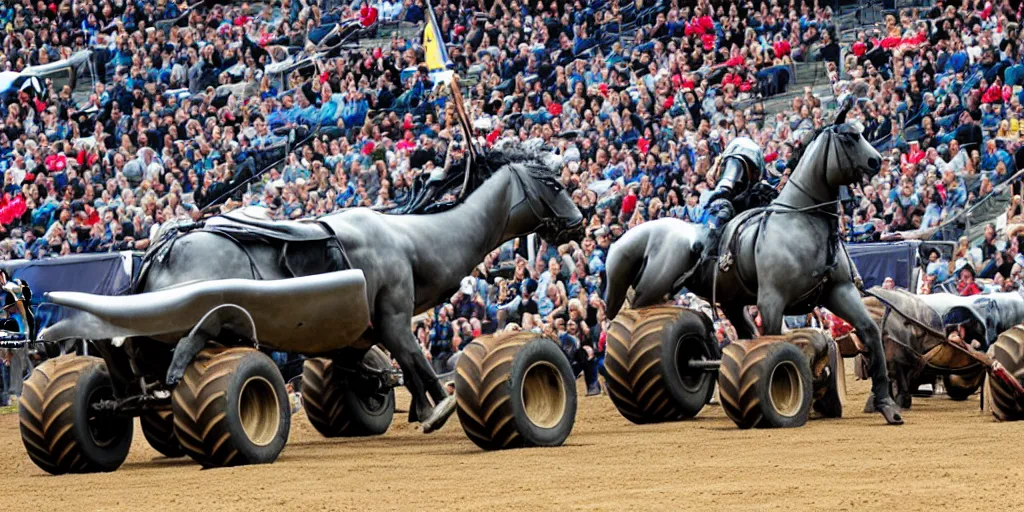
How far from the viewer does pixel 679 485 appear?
8.55 metres

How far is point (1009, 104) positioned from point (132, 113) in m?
18.3

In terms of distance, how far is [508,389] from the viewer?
34.4 ft

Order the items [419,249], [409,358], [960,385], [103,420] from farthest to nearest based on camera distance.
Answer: [960,385] → [419,249] → [409,358] → [103,420]

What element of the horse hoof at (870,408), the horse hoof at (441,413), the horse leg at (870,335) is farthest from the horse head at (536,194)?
the horse hoof at (870,408)

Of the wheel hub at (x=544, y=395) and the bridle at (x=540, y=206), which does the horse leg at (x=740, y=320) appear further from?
the wheel hub at (x=544, y=395)

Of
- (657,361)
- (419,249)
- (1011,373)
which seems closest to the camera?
(1011,373)

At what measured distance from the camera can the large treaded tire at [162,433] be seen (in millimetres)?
11875

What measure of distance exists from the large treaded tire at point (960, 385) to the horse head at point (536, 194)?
4.20 metres

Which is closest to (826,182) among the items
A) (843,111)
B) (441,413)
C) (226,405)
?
(843,111)

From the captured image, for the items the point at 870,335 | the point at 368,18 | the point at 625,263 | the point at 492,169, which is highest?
the point at 492,169

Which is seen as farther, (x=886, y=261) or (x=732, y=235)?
(x=886, y=261)

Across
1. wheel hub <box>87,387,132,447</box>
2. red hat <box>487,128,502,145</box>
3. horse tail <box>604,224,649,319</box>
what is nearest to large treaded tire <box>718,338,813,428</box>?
horse tail <box>604,224,649,319</box>

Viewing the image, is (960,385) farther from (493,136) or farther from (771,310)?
(493,136)

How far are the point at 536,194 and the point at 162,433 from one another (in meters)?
3.70
